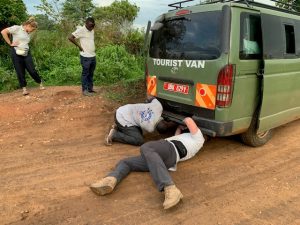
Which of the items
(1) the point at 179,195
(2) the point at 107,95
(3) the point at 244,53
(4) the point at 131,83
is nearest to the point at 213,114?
(3) the point at 244,53

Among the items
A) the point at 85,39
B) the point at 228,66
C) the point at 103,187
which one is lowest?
the point at 103,187

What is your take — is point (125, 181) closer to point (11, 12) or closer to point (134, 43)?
point (11, 12)

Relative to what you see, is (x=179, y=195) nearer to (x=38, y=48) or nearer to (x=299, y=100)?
(x=299, y=100)

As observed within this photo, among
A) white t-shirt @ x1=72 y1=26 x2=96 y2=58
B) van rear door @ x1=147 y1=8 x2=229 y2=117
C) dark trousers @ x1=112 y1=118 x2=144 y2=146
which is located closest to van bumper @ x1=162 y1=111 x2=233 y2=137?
van rear door @ x1=147 y1=8 x2=229 y2=117

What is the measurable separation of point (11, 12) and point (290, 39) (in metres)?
7.80

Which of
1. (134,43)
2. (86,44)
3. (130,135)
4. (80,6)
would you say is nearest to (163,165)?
(130,135)

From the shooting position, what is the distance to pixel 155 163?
3.69 m

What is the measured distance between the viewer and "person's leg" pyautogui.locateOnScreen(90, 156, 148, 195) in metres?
3.59

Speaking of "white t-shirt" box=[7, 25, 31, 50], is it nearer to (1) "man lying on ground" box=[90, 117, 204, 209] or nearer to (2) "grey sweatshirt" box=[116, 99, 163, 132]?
(2) "grey sweatshirt" box=[116, 99, 163, 132]

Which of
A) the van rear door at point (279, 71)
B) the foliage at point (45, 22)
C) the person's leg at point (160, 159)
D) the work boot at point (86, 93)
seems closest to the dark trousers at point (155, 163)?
the person's leg at point (160, 159)

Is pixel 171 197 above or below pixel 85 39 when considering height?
below

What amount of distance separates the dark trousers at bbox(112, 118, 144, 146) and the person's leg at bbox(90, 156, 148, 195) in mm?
905

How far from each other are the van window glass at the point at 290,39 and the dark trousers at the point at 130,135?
255 centimetres

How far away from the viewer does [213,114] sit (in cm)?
433
